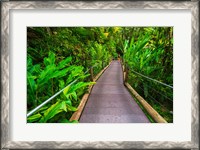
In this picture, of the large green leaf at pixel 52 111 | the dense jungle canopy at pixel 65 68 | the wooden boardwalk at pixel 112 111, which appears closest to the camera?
the large green leaf at pixel 52 111

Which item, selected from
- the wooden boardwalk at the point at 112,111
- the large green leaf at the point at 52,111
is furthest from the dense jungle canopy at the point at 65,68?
the wooden boardwalk at the point at 112,111

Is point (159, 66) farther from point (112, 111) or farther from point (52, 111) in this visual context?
point (52, 111)

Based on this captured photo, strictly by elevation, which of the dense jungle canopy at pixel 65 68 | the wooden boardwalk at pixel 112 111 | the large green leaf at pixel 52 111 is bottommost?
the wooden boardwalk at pixel 112 111

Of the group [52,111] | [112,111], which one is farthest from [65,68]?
[52,111]

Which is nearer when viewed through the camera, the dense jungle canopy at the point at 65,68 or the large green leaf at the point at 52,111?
the large green leaf at the point at 52,111

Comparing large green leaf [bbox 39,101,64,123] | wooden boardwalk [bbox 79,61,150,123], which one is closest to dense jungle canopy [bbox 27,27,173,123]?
large green leaf [bbox 39,101,64,123]

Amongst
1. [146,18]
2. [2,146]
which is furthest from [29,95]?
[146,18]

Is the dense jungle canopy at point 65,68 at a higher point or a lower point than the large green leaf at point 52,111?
higher

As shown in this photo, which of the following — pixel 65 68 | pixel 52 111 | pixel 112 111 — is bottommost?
pixel 112 111

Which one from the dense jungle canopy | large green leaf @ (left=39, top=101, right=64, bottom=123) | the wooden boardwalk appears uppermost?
the dense jungle canopy

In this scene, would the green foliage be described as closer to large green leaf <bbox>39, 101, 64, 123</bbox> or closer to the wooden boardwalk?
the wooden boardwalk

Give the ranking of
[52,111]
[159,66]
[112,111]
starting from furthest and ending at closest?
1. [159,66]
2. [112,111]
3. [52,111]

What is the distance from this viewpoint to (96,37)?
570 centimetres

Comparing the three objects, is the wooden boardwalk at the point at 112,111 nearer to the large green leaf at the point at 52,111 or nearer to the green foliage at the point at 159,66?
the green foliage at the point at 159,66
